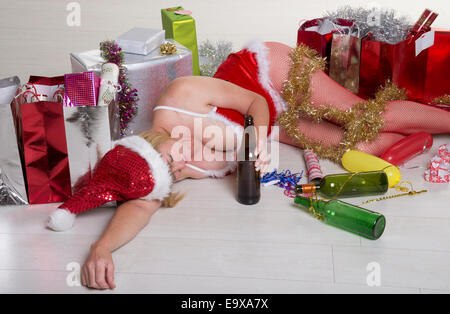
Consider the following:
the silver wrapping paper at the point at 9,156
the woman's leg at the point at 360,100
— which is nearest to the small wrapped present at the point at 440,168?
the woman's leg at the point at 360,100

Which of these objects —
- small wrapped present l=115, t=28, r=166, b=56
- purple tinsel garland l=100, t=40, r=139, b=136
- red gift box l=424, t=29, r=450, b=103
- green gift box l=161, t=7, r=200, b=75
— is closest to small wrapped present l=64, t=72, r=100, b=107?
purple tinsel garland l=100, t=40, r=139, b=136

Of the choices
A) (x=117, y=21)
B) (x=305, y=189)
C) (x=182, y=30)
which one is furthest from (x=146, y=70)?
(x=117, y=21)

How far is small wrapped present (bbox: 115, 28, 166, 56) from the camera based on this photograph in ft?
8.52

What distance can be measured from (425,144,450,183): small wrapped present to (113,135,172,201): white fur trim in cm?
110

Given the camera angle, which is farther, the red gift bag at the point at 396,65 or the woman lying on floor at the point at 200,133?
the red gift bag at the point at 396,65

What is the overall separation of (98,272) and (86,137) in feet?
1.86

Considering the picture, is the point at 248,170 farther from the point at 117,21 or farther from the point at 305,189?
the point at 117,21

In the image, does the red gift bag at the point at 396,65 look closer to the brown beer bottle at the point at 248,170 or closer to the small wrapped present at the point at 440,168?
the small wrapped present at the point at 440,168

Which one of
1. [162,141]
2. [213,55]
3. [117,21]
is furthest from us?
[117,21]

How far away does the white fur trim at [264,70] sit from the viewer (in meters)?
2.37

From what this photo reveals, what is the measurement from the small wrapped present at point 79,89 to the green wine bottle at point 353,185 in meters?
0.87

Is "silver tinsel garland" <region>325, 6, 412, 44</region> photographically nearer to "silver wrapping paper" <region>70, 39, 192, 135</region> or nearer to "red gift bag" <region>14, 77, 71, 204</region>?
"silver wrapping paper" <region>70, 39, 192, 135</region>

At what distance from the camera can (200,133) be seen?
215 centimetres
